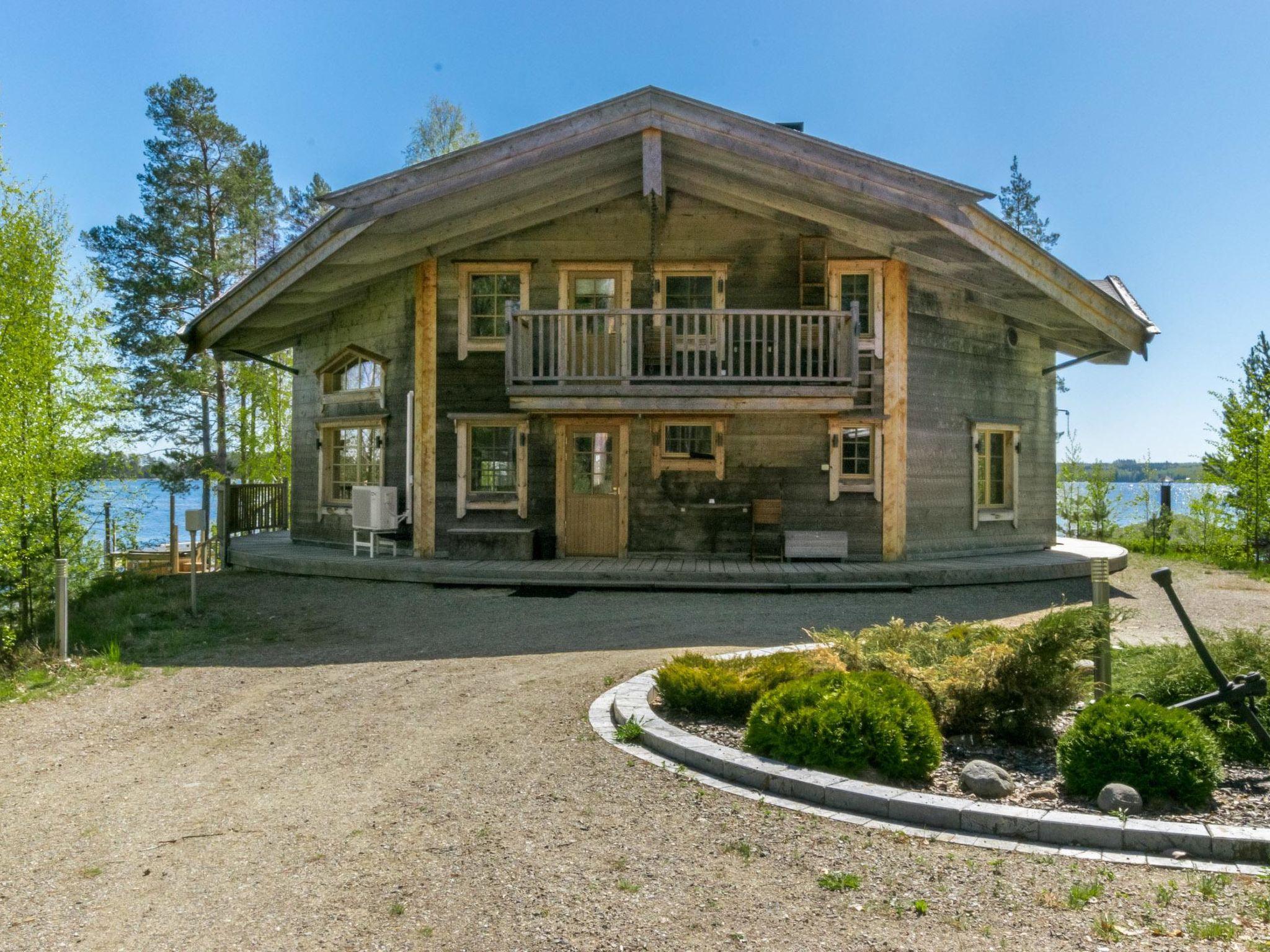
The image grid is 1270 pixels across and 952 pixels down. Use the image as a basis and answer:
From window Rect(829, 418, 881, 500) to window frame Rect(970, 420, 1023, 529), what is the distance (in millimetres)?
1993

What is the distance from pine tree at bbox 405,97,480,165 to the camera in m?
24.8

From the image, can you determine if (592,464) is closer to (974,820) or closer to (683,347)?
(683,347)

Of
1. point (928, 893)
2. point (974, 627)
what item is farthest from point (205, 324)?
point (928, 893)

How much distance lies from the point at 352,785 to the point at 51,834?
4.14 ft

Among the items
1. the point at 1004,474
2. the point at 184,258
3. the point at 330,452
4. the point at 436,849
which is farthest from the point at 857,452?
the point at 184,258

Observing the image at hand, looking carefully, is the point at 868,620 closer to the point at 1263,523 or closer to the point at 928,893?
the point at 928,893

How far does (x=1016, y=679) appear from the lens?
4.72 metres

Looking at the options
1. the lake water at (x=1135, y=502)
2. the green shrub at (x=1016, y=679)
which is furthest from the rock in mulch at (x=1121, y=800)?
the lake water at (x=1135, y=502)

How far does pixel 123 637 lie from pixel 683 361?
797 centimetres

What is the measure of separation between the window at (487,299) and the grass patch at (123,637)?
16.7ft

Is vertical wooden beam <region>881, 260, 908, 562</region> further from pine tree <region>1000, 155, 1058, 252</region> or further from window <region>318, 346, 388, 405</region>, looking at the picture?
pine tree <region>1000, 155, 1058, 252</region>

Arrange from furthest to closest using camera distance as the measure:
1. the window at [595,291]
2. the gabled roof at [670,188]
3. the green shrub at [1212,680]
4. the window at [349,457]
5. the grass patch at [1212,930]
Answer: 1. the window at [349,457]
2. the window at [595,291]
3. the gabled roof at [670,188]
4. the green shrub at [1212,680]
5. the grass patch at [1212,930]

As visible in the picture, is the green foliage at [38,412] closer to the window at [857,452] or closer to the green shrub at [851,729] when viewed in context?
the green shrub at [851,729]

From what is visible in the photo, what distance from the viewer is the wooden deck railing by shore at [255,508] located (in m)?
15.8
